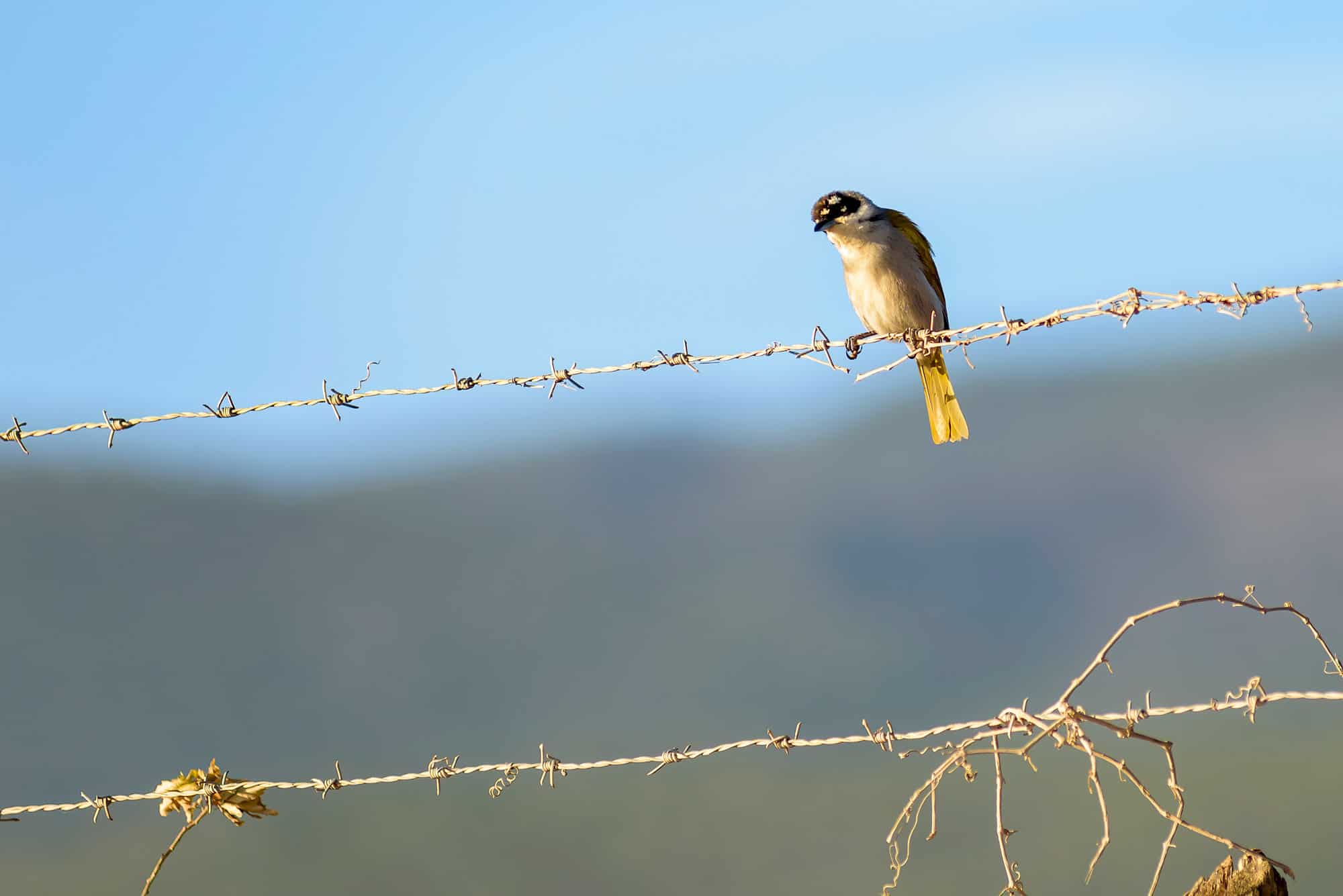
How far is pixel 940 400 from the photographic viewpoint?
256 inches

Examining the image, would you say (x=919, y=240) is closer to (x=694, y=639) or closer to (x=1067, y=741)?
(x=1067, y=741)

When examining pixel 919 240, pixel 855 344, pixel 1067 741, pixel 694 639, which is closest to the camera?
pixel 1067 741

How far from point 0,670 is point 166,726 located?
15.8 metres

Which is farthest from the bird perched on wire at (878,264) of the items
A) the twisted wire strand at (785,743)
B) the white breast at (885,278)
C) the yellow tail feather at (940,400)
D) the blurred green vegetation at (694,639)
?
the blurred green vegetation at (694,639)

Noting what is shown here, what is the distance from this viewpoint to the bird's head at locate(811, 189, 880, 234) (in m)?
7.29

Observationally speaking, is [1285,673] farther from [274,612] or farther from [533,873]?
[274,612]

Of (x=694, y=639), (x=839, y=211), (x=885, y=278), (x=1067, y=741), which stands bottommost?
(x=1067, y=741)

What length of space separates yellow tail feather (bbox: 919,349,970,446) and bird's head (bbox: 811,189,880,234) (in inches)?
45.7

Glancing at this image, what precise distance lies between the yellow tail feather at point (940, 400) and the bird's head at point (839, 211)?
1.16 metres

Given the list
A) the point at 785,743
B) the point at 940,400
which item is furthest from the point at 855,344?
the point at 785,743

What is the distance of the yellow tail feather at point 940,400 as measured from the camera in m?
6.46

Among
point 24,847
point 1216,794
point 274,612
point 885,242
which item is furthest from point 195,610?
point 885,242

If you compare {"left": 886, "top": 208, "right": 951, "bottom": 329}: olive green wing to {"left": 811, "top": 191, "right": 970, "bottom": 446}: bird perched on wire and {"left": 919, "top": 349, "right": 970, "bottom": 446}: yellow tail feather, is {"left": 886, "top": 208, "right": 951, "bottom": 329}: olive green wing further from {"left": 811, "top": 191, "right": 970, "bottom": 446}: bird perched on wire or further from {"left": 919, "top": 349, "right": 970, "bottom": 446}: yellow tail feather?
{"left": 919, "top": 349, "right": 970, "bottom": 446}: yellow tail feather

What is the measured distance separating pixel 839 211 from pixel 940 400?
4.56 feet
